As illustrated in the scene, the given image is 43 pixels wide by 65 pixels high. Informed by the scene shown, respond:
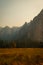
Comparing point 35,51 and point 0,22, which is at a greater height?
point 0,22

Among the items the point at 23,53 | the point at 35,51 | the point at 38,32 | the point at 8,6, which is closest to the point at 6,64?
the point at 23,53

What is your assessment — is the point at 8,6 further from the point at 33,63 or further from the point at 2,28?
the point at 33,63

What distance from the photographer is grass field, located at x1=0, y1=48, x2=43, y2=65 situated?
4527 mm

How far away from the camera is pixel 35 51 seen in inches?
186

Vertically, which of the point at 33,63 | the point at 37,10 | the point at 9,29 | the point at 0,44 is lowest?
the point at 33,63

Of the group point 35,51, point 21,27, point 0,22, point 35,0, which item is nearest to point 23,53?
point 35,51

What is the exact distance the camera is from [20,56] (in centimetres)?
459

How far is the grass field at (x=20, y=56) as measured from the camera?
14.9ft

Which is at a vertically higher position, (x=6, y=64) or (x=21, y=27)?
(x=21, y=27)

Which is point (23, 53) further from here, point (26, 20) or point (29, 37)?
point (26, 20)

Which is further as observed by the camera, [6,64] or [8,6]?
[8,6]

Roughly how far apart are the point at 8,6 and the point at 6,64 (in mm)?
1444

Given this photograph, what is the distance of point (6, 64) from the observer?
4.46m

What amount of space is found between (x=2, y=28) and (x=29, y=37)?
70 centimetres
